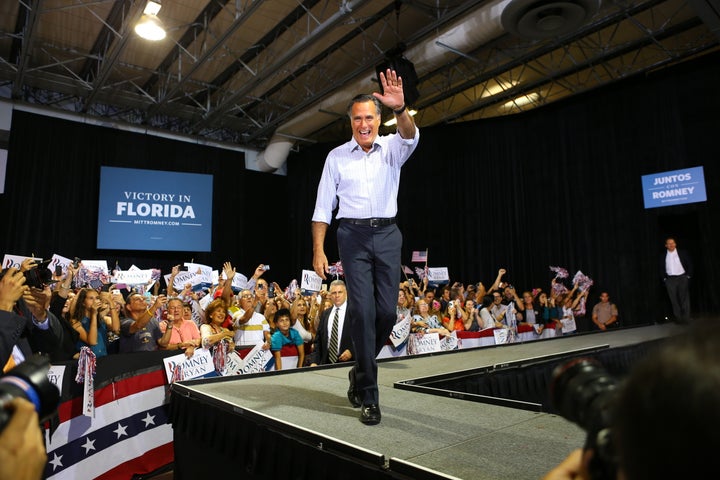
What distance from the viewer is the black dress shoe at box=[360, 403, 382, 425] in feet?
6.66

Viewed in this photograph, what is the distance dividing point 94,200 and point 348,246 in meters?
10.8

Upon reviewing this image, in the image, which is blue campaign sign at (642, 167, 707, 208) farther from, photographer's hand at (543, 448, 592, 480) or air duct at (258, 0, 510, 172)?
photographer's hand at (543, 448, 592, 480)

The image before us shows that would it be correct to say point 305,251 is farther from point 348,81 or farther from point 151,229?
point 348,81

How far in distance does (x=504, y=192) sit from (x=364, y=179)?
10.2 m

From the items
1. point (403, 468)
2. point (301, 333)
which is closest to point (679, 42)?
point (301, 333)

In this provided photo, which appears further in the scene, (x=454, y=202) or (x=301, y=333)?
(x=454, y=202)

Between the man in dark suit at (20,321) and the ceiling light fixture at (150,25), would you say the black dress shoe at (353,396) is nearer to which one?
the man in dark suit at (20,321)

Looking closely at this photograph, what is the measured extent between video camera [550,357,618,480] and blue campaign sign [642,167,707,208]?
10.2 metres

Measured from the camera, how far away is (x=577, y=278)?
10.2m

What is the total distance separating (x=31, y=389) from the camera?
0.68 m

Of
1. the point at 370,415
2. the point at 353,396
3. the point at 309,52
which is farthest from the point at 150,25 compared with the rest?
the point at 370,415

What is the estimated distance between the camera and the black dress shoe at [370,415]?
6.66ft

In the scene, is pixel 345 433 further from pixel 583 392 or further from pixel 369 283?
pixel 583 392

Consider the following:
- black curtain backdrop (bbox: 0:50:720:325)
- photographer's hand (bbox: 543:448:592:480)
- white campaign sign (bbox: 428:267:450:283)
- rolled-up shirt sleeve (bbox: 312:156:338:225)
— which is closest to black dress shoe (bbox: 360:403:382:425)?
rolled-up shirt sleeve (bbox: 312:156:338:225)
